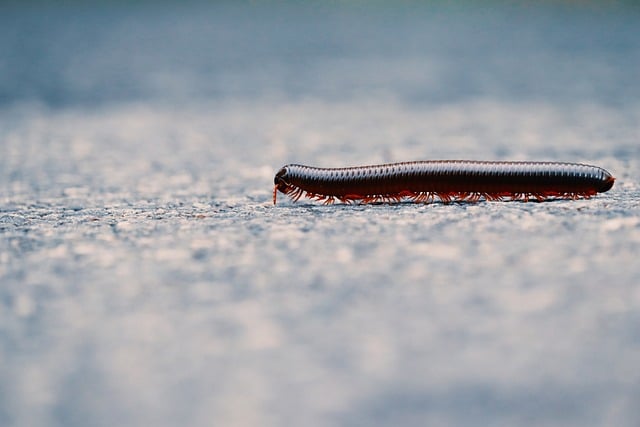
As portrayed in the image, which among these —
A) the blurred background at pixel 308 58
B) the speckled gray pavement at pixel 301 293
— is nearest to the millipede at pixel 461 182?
the speckled gray pavement at pixel 301 293

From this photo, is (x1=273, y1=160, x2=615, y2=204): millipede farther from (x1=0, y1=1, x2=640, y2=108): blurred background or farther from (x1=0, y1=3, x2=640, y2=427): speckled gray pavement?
(x1=0, y1=1, x2=640, y2=108): blurred background

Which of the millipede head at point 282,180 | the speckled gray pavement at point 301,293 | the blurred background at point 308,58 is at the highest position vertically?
the blurred background at point 308,58

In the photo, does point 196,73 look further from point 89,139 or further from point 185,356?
point 185,356

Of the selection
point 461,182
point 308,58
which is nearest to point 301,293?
point 461,182

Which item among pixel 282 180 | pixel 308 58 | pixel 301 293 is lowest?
pixel 301 293

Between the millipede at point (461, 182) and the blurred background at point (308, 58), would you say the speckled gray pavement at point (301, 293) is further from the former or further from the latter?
the blurred background at point (308, 58)

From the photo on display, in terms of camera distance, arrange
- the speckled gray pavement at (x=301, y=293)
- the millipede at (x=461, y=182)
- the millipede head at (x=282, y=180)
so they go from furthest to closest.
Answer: the millipede head at (x=282, y=180)
the millipede at (x=461, y=182)
the speckled gray pavement at (x=301, y=293)

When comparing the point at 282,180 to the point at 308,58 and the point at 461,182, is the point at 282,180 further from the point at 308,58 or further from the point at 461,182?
the point at 308,58

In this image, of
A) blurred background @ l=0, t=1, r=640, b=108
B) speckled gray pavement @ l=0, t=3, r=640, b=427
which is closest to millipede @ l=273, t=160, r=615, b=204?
speckled gray pavement @ l=0, t=3, r=640, b=427
